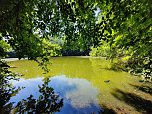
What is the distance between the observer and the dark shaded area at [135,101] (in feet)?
41.9

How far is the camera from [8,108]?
469 inches

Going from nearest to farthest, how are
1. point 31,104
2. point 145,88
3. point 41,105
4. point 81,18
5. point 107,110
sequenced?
point 81,18
point 107,110
point 41,105
point 31,104
point 145,88

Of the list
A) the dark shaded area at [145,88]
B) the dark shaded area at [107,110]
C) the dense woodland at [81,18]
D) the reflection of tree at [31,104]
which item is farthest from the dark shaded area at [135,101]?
the dense woodland at [81,18]

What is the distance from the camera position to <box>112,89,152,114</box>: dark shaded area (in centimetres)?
1277

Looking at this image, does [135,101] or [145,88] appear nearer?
[135,101]

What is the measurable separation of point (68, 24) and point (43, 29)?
0.69 meters

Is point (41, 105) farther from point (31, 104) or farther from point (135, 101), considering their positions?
point (135, 101)

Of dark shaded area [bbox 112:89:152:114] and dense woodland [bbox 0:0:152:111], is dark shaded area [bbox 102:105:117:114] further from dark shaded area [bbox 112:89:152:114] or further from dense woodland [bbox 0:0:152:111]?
dense woodland [bbox 0:0:152:111]

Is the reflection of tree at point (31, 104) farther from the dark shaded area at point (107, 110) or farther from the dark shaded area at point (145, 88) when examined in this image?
the dark shaded area at point (145, 88)

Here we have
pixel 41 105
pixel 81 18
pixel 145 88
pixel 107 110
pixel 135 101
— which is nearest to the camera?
pixel 81 18

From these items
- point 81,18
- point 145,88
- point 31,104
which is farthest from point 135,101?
point 81,18

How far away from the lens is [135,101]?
571 inches

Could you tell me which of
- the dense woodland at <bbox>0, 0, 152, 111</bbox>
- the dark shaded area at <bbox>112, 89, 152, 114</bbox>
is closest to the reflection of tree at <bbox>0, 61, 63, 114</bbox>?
the dark shaded area at <bbox>112, 89, 152, 114</bbox>

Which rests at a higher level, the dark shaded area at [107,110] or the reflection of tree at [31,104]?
the reflection of tree at [31,104]
